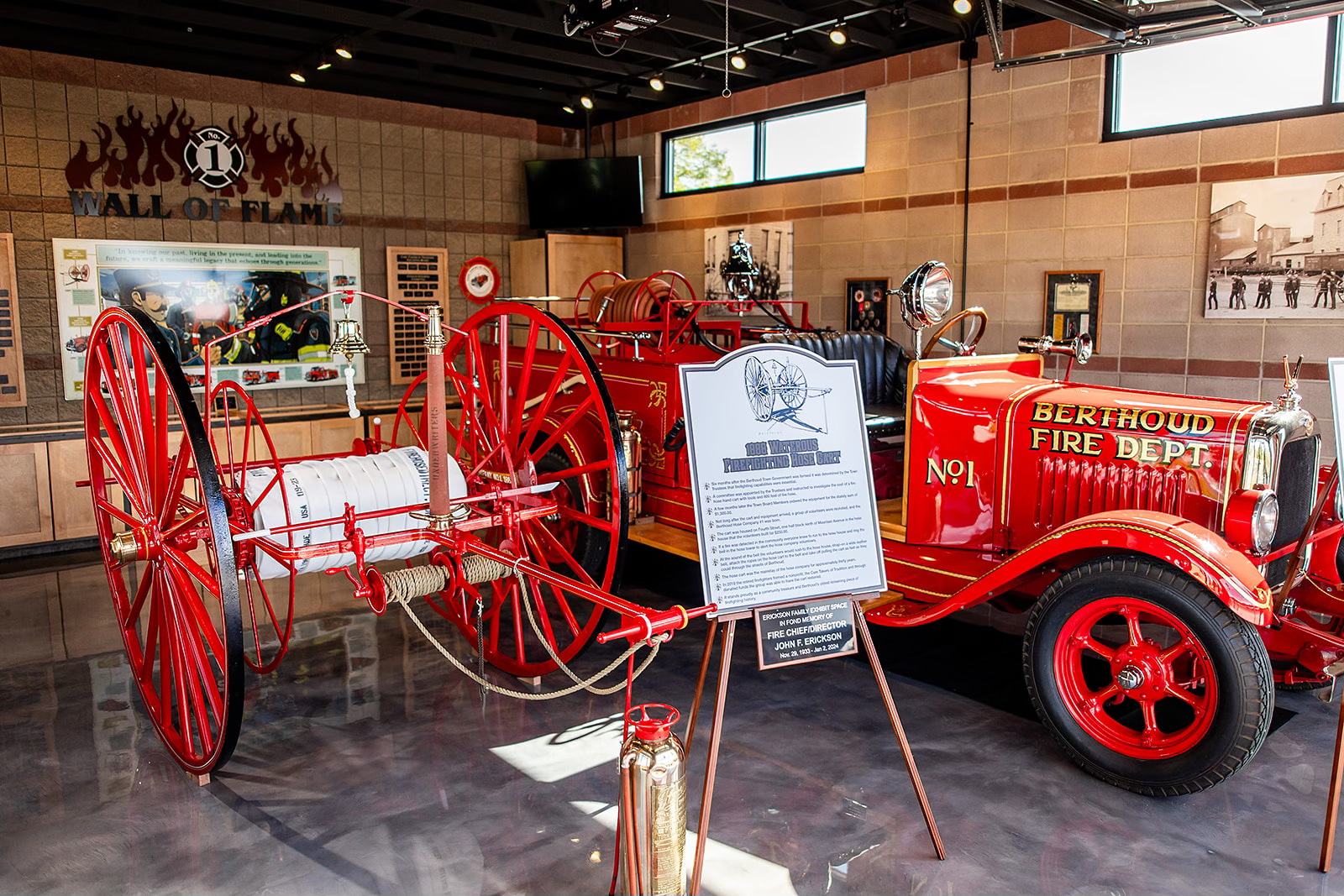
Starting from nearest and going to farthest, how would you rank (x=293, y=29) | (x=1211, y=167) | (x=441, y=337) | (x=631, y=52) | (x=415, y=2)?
(x=441, y=337)
(x=1211, y=167)
(x=415, y=2)
(x=293, y=29)
(x=631, y=52)

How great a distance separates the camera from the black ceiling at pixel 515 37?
606 centimetres

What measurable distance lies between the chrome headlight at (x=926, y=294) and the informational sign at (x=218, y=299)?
5141 mm

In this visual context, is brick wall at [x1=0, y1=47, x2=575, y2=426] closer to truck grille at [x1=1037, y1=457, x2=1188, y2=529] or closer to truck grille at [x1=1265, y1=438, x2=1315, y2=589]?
truck grille at [x1=1037, y1=457, x2=1188, y2=529]

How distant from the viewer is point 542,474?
4.96 meters

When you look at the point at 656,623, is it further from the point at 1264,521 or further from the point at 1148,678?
the point at 1264,521

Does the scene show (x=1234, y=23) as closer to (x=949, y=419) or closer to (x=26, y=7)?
(x=949, y=419)

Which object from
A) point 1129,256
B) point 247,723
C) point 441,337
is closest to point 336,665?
point 247,723

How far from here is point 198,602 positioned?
333 cm

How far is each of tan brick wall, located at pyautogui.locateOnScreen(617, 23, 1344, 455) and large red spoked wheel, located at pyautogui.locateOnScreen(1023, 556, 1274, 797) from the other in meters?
2.77

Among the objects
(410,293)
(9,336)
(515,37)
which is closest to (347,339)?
(515,37)

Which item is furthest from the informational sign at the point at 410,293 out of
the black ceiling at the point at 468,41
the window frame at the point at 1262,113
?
the window frame at the point at 1262,113

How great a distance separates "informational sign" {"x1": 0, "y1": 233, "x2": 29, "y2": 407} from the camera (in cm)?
698

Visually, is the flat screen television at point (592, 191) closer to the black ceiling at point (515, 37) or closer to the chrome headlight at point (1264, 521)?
the black ceiling at point (515, 37)

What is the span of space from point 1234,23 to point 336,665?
17.6 feet
